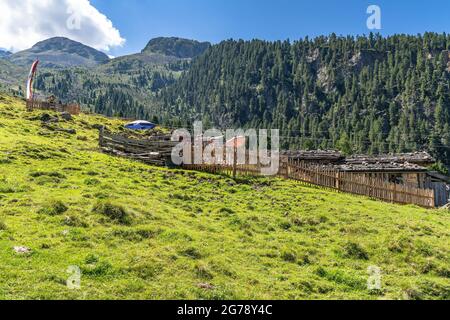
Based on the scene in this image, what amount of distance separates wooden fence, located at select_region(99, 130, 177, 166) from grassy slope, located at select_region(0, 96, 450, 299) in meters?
6.55

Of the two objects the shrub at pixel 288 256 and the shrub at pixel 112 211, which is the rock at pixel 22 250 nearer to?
the shrub at pixel 112 211

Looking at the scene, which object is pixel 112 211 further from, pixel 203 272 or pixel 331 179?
pixel 331 179

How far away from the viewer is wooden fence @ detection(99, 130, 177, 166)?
117ft

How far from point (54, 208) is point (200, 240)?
6.60m

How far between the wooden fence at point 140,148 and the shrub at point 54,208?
17.7 m

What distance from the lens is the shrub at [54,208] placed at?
682 inches

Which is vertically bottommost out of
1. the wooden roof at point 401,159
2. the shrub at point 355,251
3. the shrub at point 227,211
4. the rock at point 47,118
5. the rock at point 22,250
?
the shrub at point 355,251

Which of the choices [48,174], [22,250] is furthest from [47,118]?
[22,250]

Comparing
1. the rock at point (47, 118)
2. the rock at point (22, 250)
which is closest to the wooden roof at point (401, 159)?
the rock at point (47, 118)

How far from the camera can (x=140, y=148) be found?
1529 inches

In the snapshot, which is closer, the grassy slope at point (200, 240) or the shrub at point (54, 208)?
the grassy slope at point (200, 240)

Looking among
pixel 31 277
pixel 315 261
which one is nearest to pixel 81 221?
pixel 31 277

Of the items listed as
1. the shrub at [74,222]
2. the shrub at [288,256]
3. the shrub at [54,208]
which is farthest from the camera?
the shrub at [54,208]
